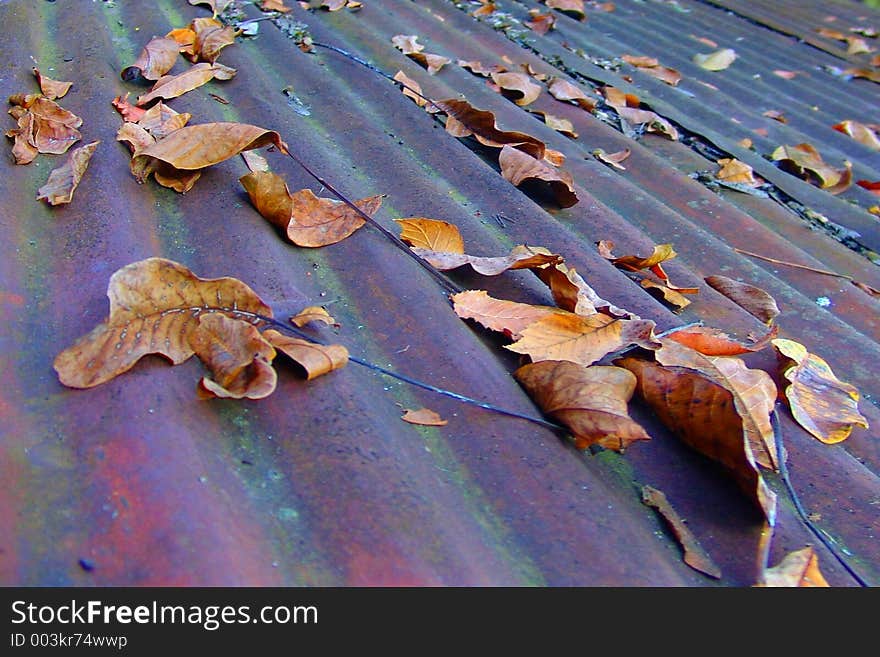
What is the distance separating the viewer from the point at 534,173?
156 cm

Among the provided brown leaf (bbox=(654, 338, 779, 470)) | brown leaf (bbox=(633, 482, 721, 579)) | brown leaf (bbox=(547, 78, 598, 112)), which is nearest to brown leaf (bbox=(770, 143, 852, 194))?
brown leaf (bbox=(547, 78, 598, 112))

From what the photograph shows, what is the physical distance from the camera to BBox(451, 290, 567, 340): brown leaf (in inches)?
43.4

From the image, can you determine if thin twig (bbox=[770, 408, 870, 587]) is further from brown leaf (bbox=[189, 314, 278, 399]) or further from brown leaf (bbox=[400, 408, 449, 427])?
brown leaf (bbox=[189, 314, 278, 399])

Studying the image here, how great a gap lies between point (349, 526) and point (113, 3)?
1.81m

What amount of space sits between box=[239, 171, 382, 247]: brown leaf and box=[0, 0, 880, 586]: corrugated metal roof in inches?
1.0

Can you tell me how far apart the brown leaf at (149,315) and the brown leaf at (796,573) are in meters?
0.68

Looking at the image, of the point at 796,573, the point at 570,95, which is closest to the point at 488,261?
the point at 796,573

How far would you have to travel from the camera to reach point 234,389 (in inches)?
33.9

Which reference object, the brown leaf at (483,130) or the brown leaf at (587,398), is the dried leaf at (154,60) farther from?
the brown leaf at (587,398)

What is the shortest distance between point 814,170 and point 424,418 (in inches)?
74.6

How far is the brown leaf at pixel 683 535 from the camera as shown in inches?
33.8

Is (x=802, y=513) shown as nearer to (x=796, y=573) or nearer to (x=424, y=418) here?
(x=796, y=573)
